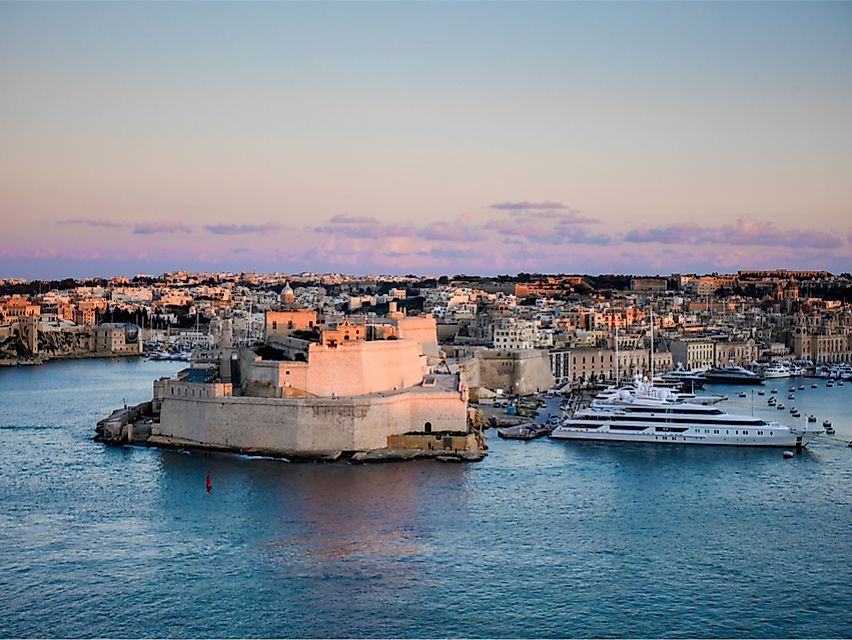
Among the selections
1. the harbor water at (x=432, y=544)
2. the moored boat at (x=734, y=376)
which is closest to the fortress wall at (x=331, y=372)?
the harbor water at (x=432, y=544)

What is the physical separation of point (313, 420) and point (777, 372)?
18105mm

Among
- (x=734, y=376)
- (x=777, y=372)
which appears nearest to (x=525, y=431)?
(x=734, y=376)

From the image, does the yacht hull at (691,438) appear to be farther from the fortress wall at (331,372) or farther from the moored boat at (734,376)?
the moored boat at (734,376)

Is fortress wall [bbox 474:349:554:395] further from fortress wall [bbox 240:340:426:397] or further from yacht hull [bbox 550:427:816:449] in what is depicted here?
yacht hull [bbox 550:427:816:449]

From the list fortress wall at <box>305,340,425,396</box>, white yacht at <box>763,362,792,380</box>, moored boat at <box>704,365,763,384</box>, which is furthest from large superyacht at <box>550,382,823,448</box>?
white yacht at <box>763,362,792,380</box>

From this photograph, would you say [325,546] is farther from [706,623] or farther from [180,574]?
[706,623]

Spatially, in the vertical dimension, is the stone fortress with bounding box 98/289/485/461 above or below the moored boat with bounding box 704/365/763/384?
above

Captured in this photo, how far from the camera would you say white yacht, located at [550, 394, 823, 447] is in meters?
15.8

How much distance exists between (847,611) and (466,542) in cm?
350

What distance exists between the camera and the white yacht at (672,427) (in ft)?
52.0

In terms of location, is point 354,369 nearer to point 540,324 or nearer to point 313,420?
point 313,420

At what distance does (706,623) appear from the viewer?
8.46m

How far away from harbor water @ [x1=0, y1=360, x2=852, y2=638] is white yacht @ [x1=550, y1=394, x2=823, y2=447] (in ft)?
1.17

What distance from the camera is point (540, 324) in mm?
31234
